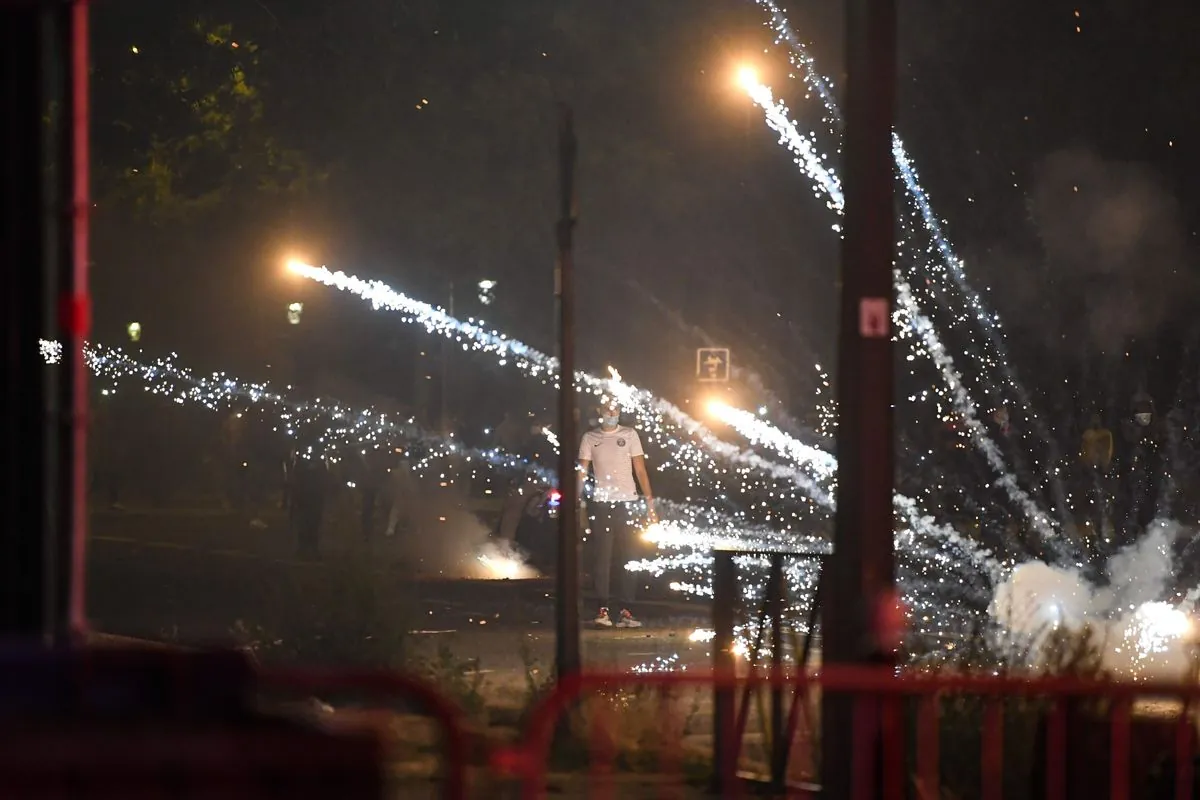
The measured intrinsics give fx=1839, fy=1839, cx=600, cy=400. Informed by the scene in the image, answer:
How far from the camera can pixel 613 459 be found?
51.7ft

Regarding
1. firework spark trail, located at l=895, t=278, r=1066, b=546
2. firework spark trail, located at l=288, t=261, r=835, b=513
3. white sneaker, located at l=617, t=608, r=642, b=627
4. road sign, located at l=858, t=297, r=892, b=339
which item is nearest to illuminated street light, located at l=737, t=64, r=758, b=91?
white sneaker, located at l=617, t=608, r=642, b=627

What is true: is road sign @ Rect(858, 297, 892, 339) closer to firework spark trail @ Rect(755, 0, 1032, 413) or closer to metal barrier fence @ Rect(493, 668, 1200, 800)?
metal barrier fence @ Rect(493, 668, 1200, 800)

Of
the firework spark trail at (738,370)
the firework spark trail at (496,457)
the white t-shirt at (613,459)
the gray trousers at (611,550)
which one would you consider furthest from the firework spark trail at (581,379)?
the white t-shirt at (613,459)

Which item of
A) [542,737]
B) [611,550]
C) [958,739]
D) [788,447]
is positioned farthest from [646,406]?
[542,737]

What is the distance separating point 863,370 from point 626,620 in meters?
9.24

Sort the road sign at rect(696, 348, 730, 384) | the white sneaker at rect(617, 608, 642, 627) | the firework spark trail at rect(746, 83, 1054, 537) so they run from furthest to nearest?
the firework spark trail at rect(746, 83, 1054, 537) < the road sign at rect(696, 348, 730, 384) < the white sneaker at rect(617, 608, 642, 627)

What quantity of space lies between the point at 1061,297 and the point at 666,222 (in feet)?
21.4

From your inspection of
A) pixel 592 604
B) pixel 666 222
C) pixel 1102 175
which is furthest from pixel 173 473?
pixel 592 604

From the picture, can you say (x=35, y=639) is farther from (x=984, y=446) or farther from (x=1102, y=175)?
(x=984, y=446)

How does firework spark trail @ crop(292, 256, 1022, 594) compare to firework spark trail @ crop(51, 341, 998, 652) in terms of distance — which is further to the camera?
firework spark trail @ crop(292, 256, 1022, 594)

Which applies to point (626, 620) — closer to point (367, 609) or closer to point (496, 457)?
point (367, 609)

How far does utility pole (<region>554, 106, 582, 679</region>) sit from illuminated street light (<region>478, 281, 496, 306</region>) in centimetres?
1583

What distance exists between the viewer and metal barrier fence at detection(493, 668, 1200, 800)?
19.7 ft

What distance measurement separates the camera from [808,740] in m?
8.67
